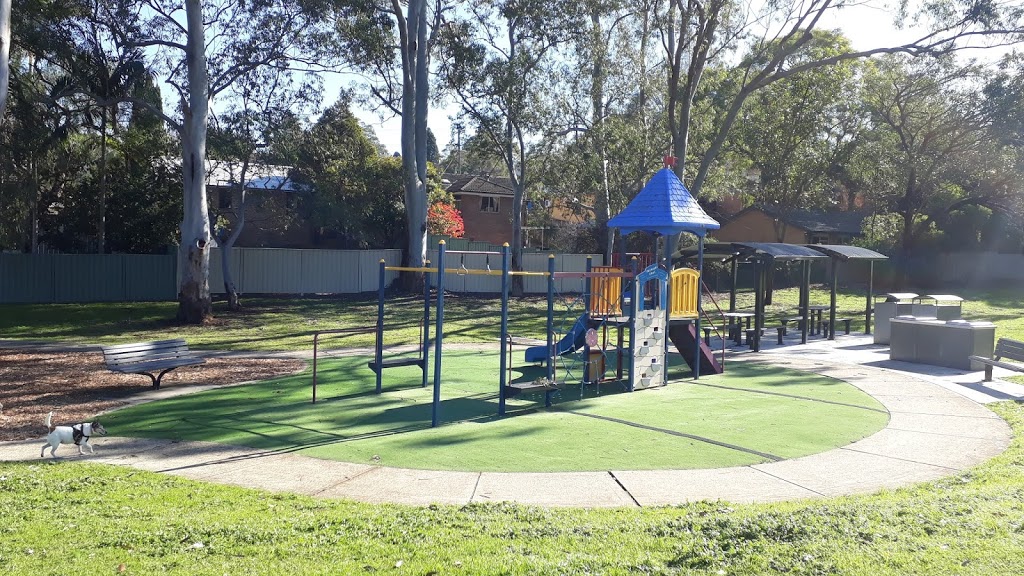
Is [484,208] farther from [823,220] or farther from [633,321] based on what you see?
[633,321]

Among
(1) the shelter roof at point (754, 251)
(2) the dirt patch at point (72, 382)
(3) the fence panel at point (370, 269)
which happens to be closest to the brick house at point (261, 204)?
(3) the fence panel at point (370, 269)

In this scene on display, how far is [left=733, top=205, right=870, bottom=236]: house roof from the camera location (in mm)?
50406

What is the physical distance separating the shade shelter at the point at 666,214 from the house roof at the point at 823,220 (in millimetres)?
32391

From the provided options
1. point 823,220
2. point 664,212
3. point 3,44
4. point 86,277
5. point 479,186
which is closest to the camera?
point 3,44

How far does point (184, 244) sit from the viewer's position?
2614cm

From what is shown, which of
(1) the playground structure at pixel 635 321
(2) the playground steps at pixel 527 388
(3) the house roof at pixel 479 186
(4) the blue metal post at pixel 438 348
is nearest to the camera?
(4) the blue metal post at pixel 438 348

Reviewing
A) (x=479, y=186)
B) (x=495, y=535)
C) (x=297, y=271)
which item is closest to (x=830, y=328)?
(x=495, y=535)

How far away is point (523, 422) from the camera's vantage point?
38.5 ft

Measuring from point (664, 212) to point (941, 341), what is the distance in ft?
23.4

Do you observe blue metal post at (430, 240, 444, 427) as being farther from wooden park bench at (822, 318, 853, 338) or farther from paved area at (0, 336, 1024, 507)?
wooden park bench at (822, 318, 853, 338)

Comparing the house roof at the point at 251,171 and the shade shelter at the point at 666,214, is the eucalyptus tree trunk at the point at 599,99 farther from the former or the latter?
the shade shelter at the point at 666,214

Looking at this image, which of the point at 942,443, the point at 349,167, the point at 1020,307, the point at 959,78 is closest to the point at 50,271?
the point at 349,167

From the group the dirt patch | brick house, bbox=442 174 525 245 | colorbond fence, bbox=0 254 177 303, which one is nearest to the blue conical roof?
the dirt patch

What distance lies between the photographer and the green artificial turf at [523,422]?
9750 mm
